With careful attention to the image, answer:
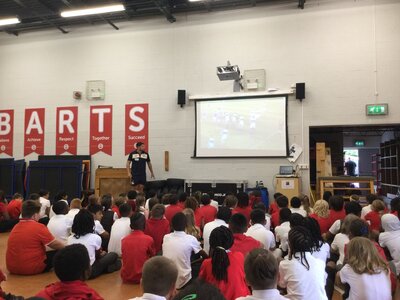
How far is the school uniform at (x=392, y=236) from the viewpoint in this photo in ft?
12.4

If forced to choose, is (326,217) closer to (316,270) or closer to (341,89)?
(316,270)

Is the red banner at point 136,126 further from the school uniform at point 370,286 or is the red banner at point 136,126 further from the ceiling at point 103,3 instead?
the school uniform at point 370,286

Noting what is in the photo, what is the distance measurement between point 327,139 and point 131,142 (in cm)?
850

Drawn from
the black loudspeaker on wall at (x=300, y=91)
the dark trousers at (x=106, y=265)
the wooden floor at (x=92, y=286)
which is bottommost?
the wooden floor at (x=92, y=286)

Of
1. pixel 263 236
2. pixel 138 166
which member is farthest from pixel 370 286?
pixel 138 166

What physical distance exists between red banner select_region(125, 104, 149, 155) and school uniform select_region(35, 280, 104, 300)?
27.3ft

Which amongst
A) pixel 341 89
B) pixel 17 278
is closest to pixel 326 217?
pixel 17 278

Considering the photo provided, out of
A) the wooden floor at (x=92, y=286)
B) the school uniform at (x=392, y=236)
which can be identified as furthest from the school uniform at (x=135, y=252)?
the school uniform at (x=392, y=236)

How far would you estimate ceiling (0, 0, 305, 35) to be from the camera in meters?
9.65

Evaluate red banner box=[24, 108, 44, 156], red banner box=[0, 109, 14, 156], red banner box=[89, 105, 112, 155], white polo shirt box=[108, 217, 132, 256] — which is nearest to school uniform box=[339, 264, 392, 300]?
white polo shirt box=[108, 217, 132, 256]

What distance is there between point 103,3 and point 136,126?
11.2ft

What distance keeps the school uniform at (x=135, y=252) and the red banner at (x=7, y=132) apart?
29.8 ft

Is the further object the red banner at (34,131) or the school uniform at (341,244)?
the red banner at (34,131)

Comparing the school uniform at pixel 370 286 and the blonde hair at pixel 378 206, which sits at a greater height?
the blonde hair at pixel 378 206
